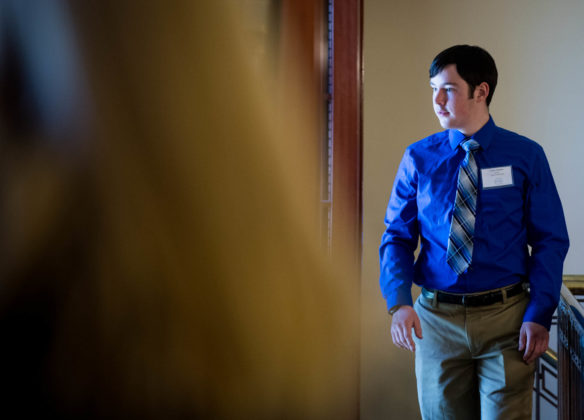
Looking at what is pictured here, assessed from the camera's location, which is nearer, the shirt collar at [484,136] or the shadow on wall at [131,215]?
the shadow on wall at [131,215]

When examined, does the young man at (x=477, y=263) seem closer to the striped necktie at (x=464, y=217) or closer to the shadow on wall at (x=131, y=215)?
the striped necktie at (x=464, y=217)

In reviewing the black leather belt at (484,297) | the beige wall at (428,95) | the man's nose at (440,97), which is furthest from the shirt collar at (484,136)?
the beige wall at (428,95)

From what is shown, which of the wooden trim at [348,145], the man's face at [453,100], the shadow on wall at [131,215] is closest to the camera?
the shadow on wall at [131,215]

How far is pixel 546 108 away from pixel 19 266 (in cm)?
281

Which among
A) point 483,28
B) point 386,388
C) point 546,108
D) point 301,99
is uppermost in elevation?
point 483,28

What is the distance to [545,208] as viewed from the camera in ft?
4.46

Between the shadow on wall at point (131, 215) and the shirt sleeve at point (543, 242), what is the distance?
0.78 meters

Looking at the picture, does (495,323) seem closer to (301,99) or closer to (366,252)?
(301,99)

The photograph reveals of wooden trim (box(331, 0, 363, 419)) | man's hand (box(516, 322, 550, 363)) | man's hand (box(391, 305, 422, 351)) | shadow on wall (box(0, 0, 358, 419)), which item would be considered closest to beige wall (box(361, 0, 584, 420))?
wooden trim (box(331, 0, 363, 419))

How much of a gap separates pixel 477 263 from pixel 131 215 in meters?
0.97

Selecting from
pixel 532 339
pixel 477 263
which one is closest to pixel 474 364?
pixel 532 339

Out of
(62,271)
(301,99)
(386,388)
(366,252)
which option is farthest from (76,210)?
(386,388)

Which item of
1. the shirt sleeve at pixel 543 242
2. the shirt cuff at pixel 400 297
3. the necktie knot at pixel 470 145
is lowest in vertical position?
the shirt cuff at pixel 400 297

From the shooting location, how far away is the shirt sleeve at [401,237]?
1.45m
